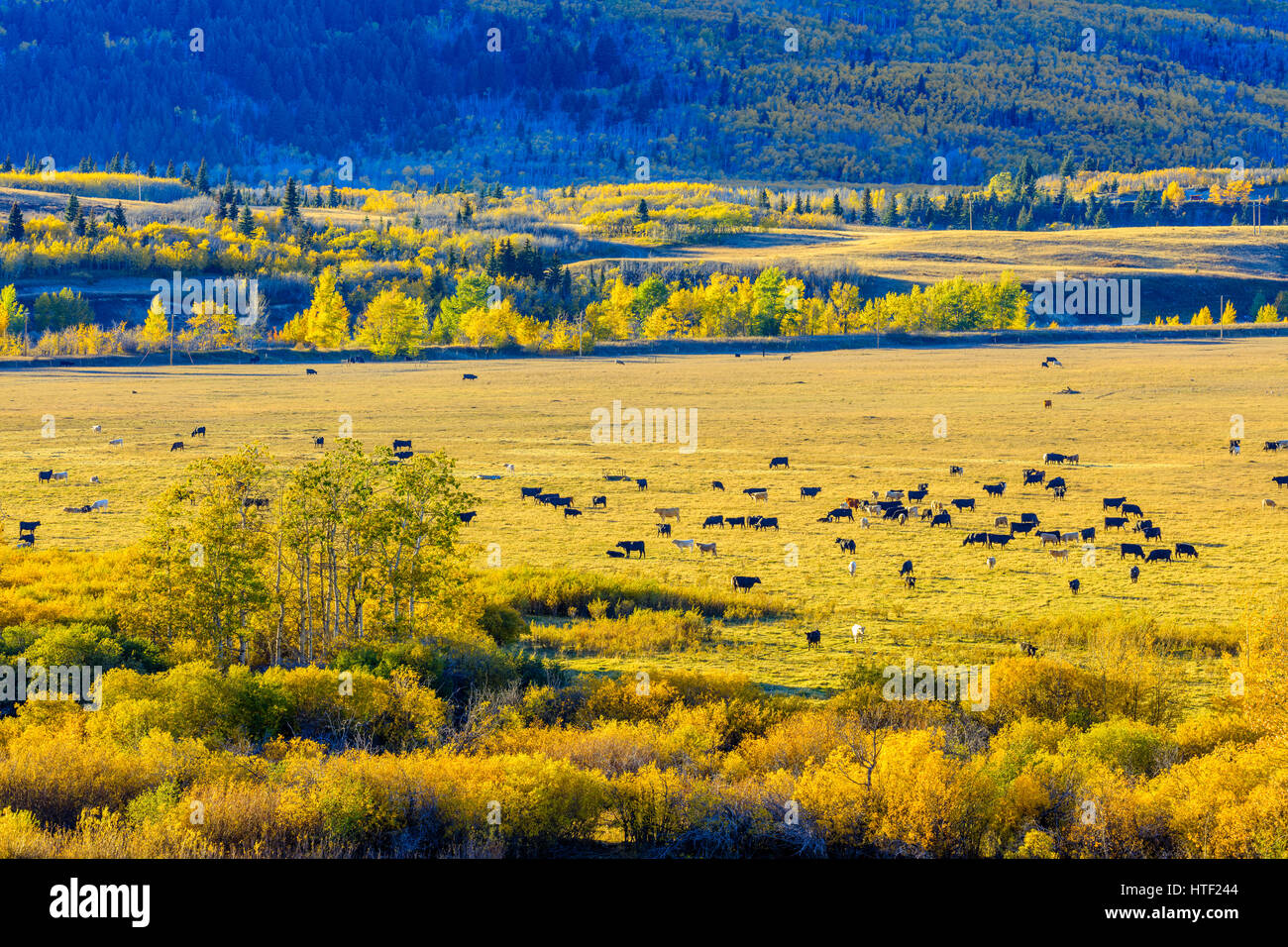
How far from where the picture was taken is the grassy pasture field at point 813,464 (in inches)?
1138

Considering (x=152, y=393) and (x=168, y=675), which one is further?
(x=152, y=393)

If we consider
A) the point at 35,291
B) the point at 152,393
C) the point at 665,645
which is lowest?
the point at 665,645

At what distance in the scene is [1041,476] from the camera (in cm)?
4828

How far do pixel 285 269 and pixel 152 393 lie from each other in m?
91.7

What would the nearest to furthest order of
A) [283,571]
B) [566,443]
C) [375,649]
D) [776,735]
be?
[776,735]
[375,649]
[283,571]
[566,443]

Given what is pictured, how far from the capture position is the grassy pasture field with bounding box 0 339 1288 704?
94.8 feet

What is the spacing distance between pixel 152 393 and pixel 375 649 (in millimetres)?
71132

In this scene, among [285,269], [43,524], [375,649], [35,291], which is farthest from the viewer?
[285,269]

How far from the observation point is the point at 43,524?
131 ft

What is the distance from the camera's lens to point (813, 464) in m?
54.7
